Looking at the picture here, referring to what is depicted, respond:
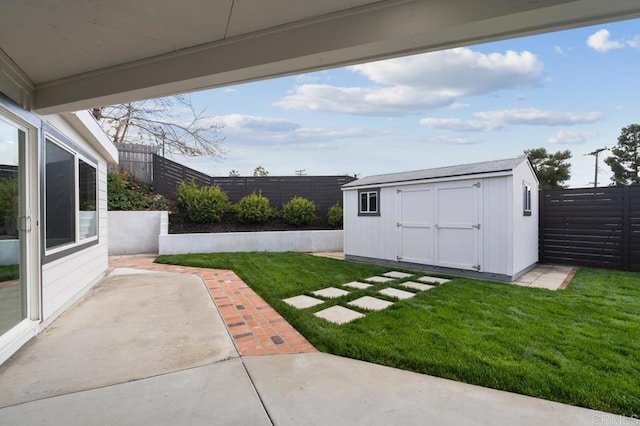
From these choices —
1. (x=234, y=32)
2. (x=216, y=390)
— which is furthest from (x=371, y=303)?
(x=234, y=32)

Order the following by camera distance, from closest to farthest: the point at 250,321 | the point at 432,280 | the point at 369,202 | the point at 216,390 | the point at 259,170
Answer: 1. the point at 216,390
2. the point at 250,321
3. the point at 432,280
4. the point at 369,202
5. the point at 259,170

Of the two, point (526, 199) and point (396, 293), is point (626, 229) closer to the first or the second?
point (526, 199)

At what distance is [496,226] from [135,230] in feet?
29.6

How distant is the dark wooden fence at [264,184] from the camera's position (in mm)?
9688

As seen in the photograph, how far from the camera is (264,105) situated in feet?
31.2

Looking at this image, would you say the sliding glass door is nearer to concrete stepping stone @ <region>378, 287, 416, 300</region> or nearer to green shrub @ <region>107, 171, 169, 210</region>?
concrete stepping stone @ <region>378, 287, 416, 300</region>

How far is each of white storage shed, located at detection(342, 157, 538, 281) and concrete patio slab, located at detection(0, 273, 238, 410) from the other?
4.23 metres

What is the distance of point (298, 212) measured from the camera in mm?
9672

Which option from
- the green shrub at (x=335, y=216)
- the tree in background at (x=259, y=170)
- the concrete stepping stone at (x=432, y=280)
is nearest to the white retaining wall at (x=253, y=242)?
the green shrub at (x=335, y=216)

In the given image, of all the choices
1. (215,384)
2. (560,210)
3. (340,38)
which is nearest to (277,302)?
(215,384)

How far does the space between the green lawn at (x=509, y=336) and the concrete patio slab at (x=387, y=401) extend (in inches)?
4.7

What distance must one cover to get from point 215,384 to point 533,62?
9.60 meters

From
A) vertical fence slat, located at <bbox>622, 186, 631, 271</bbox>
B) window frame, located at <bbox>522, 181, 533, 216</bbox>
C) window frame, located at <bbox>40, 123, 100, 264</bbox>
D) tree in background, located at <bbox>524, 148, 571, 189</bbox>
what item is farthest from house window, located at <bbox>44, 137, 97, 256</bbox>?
tree in background, located at <bbox>524, 148, 571, 189</bbox>

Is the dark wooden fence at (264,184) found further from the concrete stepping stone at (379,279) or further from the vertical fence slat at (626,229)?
the vertical fence slat at (626,229)
